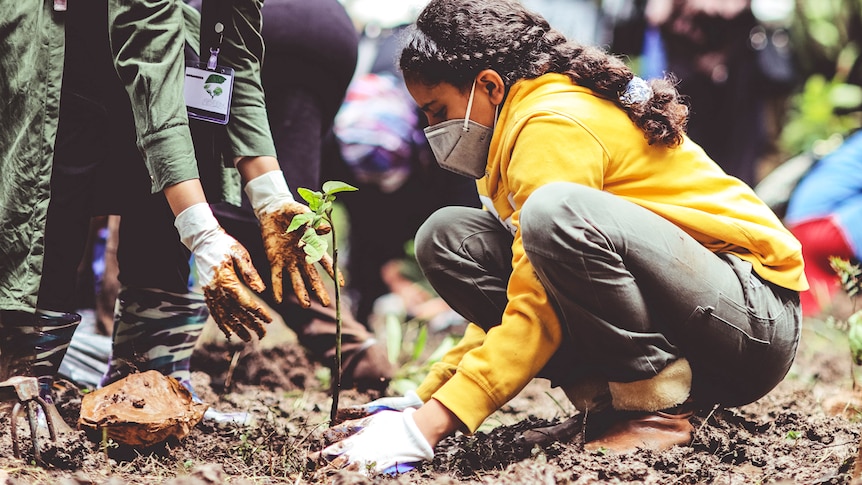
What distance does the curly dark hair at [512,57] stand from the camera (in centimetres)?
179

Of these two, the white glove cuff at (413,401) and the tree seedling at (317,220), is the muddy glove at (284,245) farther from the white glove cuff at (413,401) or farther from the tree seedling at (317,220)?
the white glove cuff at (413,401)

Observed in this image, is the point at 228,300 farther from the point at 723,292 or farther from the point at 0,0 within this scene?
the point at 723,292

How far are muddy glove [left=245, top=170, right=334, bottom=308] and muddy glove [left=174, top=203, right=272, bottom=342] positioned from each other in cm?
11

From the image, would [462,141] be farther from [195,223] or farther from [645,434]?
[645,434]

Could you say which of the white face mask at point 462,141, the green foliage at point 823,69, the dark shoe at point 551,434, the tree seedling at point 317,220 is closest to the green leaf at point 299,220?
the tree seedling at point 317,220

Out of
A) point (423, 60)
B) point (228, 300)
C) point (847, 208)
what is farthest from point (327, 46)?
point (847, 208)

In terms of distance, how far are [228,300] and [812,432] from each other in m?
1.34

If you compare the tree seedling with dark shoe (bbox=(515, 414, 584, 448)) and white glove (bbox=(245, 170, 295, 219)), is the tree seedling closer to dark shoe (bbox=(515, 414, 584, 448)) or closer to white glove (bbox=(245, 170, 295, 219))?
white glove (bbox=(245, 170, 295, 219))

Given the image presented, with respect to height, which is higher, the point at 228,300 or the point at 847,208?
the point at 228,300

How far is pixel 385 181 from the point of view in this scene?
3.78 m

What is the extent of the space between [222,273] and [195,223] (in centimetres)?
12

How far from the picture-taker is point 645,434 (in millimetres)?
1739

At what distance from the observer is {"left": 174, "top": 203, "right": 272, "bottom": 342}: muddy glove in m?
1.67

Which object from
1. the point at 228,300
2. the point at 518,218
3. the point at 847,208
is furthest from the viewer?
the point at 847,208
